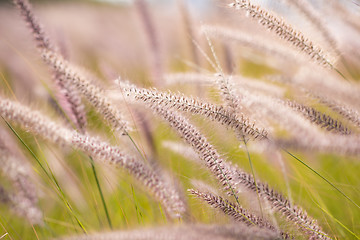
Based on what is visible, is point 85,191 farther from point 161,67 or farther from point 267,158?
point 161,67

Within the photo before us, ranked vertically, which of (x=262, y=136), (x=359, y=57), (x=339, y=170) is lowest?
(x=339, y=170)

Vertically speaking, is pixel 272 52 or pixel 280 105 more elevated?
pixel 272 52

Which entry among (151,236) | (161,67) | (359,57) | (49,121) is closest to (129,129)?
(49,121)

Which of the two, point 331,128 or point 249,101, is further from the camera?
point 249,101

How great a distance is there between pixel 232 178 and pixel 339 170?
1.39 metres

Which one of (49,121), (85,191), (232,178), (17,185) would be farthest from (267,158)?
(17,185)

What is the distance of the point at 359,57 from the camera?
1.39m

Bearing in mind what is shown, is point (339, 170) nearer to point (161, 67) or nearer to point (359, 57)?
point (359, 57)

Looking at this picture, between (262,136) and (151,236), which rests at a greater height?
(262,136)

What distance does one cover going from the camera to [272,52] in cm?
159

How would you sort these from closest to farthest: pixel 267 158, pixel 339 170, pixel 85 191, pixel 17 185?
pixel 17 185
pixel 85 191
pixel 267 158
pixel 339 170

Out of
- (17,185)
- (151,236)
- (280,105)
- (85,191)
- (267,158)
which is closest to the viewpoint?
(151,236)

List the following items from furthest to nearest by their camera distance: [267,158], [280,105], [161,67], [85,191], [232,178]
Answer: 1. [161,67]
2. [267,158]
3. [85,191]
4. [280,105]
5. [232,178]

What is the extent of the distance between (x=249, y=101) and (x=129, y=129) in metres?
0.48
